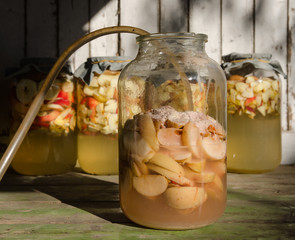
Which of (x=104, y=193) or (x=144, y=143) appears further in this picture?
(x=104, y=193)

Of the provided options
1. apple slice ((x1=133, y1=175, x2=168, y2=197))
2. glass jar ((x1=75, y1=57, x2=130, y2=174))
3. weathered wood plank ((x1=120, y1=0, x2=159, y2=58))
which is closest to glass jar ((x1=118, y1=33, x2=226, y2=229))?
apple slice ((x1=133, y1=175, x2=168, y2=197))

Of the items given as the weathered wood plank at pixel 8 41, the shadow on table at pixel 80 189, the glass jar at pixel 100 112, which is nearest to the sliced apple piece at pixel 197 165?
the shadow on table at pixel 80 189

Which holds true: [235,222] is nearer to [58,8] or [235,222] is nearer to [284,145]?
[284,145]

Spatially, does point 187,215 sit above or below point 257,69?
below

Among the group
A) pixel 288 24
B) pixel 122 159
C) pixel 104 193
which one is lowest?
pixel 104 193

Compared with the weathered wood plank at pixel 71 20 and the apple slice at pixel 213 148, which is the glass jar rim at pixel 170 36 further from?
the weathered wood plank at pixel 71 20

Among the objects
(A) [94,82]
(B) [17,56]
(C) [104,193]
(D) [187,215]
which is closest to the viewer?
(D) [187,215]

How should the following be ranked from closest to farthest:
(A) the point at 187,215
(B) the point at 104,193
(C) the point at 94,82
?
(A) the point at 187,215 < (B) the point at 104,193 < (C) the point at 94,82

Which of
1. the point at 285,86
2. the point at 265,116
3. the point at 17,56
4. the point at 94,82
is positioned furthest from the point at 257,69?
the point at 17,56
